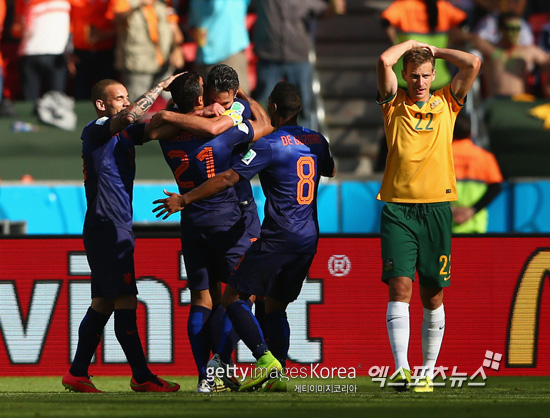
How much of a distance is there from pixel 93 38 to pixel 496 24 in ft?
17.2

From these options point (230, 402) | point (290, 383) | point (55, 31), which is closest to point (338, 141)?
point (55, 31)

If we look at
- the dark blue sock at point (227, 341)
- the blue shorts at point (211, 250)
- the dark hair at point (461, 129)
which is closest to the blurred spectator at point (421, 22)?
the dark hair at point (461, 129)

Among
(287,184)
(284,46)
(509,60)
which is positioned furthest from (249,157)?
(509,60)

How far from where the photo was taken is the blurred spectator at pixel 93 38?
43.2 ft

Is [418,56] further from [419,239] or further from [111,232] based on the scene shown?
[111,232]

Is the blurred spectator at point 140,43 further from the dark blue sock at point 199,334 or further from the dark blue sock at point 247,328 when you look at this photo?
the dark blue sock at point 247,328

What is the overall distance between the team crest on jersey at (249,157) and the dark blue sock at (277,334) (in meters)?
1.09

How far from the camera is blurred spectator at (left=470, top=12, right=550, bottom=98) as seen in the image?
13.2 meters

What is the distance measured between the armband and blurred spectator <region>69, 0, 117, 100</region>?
620cm

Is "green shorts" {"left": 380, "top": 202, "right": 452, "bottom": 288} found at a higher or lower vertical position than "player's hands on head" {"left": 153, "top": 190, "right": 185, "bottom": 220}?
lower

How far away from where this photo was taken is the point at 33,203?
11.3 meters

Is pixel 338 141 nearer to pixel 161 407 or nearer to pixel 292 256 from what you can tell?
pixel 292 256

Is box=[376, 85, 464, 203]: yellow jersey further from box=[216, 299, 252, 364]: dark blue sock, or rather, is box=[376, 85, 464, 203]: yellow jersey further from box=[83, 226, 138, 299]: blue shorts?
box=[83, 226, 138, 299]: blue shorts

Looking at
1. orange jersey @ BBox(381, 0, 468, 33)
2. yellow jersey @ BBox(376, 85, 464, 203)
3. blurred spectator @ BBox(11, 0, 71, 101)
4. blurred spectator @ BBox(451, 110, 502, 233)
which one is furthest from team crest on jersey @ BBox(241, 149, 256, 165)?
blurred spectator @ BBox(11, 0, 71, 101)
